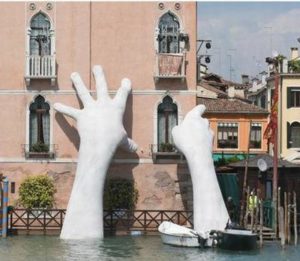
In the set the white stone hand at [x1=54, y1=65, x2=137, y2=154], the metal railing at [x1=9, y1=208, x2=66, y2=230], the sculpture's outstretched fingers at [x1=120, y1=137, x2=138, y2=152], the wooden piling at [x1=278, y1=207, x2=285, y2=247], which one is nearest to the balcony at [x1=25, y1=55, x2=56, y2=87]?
the white stone hand at [x1=54, y1=65, x2=137, y2=154]

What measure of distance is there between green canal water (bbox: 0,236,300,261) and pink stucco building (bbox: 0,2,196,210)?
3.55 metres

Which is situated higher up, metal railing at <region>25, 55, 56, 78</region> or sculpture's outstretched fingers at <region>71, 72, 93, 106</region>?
metal railing at <region>25, 55, 56, 78</region>

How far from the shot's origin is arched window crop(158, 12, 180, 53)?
3578 centimetres

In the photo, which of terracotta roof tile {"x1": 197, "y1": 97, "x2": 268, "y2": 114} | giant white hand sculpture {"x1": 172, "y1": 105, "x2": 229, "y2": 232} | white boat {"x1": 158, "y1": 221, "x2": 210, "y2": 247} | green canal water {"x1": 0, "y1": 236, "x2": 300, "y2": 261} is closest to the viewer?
green canal water {"x1": 0, "y1": 236, "x2": 300, "y2": 261}

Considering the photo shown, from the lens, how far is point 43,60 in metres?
35.5

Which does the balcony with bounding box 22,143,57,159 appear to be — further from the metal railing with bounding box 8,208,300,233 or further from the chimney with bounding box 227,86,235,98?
the chimney with bounding box 227,86,235,98

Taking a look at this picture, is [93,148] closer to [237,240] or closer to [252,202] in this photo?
[252,202]

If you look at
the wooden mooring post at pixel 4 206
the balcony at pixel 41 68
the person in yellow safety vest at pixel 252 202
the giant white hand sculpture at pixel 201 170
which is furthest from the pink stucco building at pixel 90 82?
the person in yellow safety vest at pixel 252 202

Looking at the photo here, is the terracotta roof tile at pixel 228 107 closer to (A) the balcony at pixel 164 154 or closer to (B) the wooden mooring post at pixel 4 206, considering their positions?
(A) the balcony at pixel 164 154

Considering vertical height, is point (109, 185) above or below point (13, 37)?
below

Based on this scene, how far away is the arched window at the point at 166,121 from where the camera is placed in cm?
3559

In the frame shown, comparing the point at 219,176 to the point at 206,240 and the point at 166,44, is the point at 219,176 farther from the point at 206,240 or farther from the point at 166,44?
the point at 206,240

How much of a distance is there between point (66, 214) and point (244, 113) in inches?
1032

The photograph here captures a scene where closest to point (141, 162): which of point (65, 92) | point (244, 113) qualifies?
point (65, 92)
